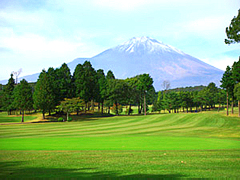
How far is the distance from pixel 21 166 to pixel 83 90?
2619 inches

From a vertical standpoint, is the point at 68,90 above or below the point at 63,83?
below

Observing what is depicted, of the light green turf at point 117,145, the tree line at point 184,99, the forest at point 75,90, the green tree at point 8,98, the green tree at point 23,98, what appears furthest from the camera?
the tree line at point 184,99

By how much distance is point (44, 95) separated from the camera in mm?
67062

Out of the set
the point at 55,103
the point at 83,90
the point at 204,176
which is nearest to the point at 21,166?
the point at 204,176

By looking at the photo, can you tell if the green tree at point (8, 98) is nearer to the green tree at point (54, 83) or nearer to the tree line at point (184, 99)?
the green tree at point (54, 83)

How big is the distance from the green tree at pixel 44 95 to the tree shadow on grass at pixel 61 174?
5783 cm

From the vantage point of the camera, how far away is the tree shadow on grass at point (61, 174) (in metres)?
8.92

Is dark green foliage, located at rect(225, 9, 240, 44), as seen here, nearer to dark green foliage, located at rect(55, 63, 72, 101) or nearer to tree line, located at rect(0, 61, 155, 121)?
tree line, located at rect(0, 61, 155, 121)

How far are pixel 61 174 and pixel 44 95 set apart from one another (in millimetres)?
60700

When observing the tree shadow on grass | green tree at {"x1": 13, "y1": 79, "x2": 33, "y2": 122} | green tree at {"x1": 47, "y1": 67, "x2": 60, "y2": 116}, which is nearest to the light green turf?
the tree shadow on grass

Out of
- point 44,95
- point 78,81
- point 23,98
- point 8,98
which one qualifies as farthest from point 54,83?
point 8,98

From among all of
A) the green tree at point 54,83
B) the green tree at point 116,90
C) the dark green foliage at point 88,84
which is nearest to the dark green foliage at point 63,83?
the green tree at point 54,83

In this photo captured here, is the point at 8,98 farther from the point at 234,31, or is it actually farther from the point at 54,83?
the point at 234,31

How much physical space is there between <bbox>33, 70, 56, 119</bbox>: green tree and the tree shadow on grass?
190 feet
